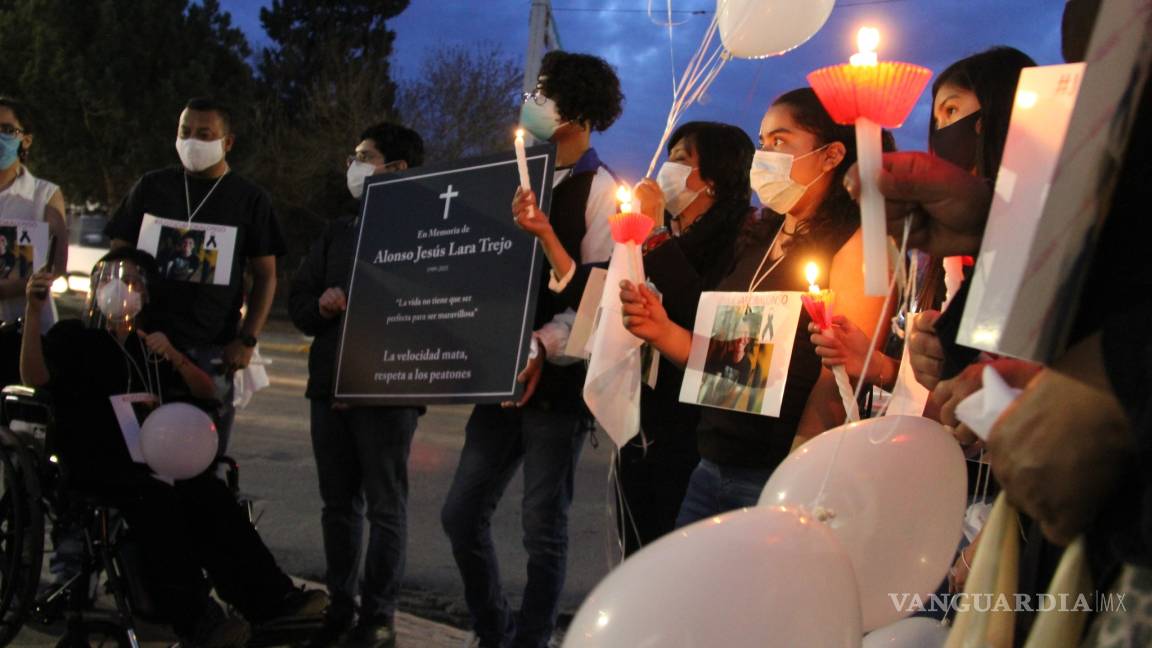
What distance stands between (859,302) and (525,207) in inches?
52.5

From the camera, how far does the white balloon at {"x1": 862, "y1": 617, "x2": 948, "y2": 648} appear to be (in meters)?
1.86

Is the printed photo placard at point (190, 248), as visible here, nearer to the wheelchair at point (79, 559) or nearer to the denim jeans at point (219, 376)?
the denim jeans at point (219, 376)

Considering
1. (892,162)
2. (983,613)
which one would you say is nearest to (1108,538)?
(983,613)

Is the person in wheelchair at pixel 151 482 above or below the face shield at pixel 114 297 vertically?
below

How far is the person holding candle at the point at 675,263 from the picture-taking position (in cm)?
340

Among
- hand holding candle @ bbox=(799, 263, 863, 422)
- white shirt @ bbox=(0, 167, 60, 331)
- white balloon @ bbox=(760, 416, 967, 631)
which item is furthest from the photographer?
white shirt @ bbox=(0, 167, 60, 331)

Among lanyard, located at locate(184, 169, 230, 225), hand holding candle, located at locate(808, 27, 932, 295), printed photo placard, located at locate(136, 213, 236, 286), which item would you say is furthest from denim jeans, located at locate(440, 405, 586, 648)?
hand holding candle, located at locate(808, 27, 932, 295)

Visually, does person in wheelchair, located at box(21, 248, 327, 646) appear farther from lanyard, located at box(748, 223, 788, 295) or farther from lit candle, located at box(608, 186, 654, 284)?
lanyard, located at box(748, 223, 788, 295)

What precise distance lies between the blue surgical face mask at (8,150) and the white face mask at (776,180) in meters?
4.04

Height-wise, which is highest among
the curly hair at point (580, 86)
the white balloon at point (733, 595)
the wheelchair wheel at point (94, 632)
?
the curly hair at point (580, 86)

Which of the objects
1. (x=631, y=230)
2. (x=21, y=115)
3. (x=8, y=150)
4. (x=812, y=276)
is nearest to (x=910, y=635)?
(x=812, y=276)

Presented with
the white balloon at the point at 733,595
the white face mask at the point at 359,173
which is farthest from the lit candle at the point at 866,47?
the white face mask at the point at 359,173

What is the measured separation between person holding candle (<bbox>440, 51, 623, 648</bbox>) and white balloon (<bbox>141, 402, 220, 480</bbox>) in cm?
93

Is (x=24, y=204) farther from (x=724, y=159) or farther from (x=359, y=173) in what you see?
(x=724, y=159)
